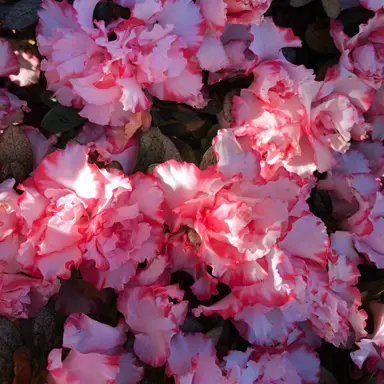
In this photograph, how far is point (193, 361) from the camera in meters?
0.68

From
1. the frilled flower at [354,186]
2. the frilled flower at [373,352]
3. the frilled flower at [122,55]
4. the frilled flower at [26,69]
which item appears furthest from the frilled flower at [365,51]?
the frilled flower at [26,69]

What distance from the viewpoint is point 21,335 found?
718 mm

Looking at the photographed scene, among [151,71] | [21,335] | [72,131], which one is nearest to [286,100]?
[151,71]

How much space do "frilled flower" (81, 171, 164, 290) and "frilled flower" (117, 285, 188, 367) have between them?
0.03 metres

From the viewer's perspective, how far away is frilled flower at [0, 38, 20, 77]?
0.83 m

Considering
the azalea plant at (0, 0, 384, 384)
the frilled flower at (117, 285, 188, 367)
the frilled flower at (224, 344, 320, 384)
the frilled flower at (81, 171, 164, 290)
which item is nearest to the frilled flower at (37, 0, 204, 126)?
the azalea plant at (0, 0, 384, 384)

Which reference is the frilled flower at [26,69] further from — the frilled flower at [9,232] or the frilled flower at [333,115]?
the frilled flower at [333,115]

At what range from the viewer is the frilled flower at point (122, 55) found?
724 mm

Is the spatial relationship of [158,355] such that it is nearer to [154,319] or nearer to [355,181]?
[154,319]

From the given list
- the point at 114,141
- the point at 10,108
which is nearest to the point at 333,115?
the point at 114,141

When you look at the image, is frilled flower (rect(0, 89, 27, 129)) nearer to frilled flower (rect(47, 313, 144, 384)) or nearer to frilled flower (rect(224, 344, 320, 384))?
frilled flower (rect(47, 313, 144, 384))

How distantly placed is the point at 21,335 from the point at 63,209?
0.54 feet

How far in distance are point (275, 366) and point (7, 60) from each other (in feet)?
1.70

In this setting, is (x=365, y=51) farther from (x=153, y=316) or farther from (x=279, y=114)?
(x=153, y=316)
